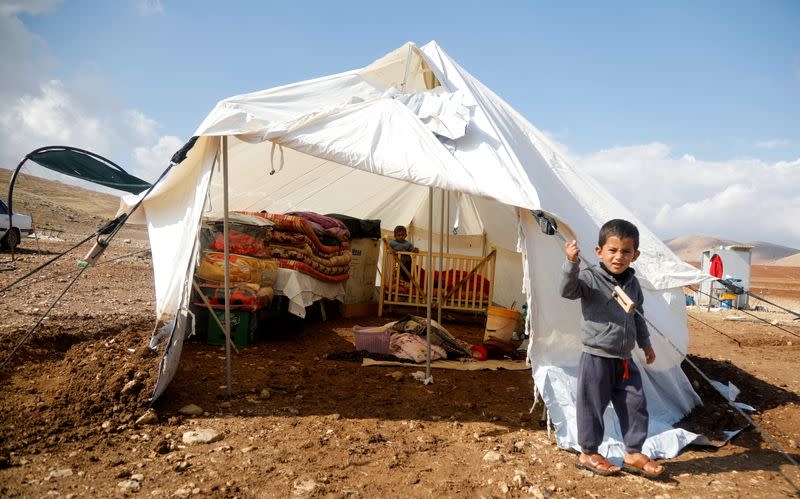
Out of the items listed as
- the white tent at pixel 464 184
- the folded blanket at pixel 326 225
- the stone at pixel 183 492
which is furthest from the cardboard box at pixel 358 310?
the stone at pixel 183 492

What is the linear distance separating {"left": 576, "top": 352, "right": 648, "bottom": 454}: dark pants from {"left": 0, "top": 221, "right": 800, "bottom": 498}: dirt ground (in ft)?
0.72

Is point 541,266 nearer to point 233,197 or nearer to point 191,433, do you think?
point 191,433

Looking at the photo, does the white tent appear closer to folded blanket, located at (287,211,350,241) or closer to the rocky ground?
the rocky ground

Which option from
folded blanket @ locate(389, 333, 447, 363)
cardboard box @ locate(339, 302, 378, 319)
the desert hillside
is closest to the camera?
folded blanket @ locate(389, 333, 447, 363)

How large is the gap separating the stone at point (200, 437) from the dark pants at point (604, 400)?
7.01ft

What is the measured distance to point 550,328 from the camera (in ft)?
13.0

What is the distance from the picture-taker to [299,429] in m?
3.66

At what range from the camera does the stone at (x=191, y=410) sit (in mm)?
3758

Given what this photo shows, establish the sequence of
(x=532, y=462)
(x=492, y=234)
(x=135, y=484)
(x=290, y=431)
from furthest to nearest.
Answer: (x=492, y=234) → (x=290, y=431) → (x=532, y=462) → (x=135, y=484)

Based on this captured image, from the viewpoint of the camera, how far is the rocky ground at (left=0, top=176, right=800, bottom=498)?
2.88m

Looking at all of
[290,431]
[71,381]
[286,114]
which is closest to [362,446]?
[290,431]

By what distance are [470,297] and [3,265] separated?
879 cm

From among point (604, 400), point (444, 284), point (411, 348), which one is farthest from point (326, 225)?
point (604, 400)

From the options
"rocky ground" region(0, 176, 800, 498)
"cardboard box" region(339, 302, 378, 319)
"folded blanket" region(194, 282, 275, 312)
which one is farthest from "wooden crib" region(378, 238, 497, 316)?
"folded blanket" region(194, 282, 275, 312)
